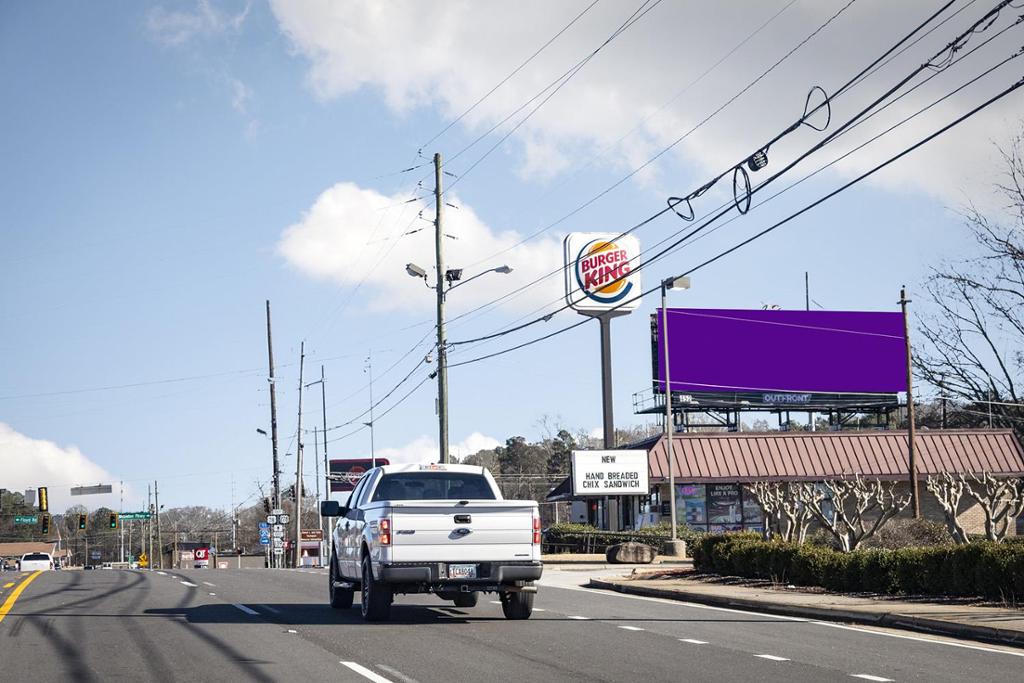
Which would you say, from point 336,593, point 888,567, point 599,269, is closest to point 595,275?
point 599,269

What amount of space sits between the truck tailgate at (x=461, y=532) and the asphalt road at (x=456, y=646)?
901 mm

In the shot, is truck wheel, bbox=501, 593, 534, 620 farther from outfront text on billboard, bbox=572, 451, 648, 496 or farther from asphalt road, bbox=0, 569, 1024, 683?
outfront text on billboard, bbox=572, 451, 648, 496

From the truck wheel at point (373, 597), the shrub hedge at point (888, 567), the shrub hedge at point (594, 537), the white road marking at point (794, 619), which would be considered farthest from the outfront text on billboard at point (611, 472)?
the truck wheel at point (373, 597)

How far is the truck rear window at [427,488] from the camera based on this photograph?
54.4 ft

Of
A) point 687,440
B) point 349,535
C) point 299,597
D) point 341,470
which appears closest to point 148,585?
point 299,597

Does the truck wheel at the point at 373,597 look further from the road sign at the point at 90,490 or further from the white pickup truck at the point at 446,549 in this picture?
the road sign at the point at 90,490

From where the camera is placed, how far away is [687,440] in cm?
5516

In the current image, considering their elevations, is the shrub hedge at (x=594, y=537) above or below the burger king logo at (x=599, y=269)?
below

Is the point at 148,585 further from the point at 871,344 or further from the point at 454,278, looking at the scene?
the point at 871,344

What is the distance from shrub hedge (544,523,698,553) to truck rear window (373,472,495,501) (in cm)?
2740


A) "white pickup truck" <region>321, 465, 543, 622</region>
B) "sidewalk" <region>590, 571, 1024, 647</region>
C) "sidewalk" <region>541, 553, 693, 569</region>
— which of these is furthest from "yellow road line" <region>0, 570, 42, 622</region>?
"sidewalk" <region>541, 553, 693, 569</region>

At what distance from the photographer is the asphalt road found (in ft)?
35.3

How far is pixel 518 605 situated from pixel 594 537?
3216cm

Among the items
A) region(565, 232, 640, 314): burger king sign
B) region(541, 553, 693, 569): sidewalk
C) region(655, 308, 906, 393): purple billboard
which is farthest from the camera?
region(655, 308, 906, 393): purple billboard
